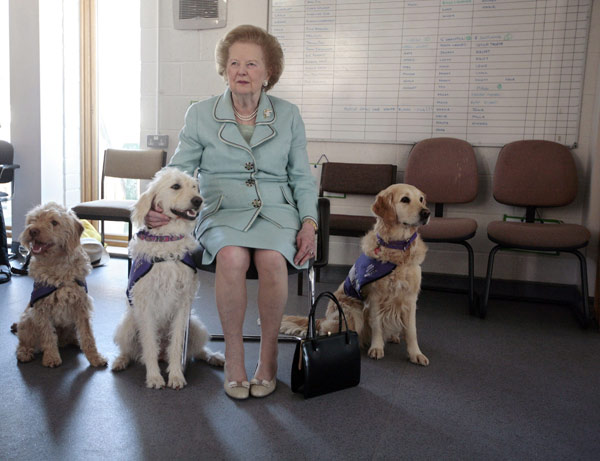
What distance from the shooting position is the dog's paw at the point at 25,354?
2135 millimetres

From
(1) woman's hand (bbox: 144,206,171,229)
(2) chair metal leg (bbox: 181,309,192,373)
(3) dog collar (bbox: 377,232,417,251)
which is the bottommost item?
(2) chair metal leg (bbox: 181,309,192,373)

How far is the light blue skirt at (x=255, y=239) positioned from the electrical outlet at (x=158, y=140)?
2.61m

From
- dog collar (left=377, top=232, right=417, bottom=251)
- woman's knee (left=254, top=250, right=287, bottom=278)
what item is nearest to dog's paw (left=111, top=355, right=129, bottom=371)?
woman's knee (left=254, top=250, right=287, bottom=278)

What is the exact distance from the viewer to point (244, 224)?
6.34ft

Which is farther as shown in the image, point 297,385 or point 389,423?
point 297,385

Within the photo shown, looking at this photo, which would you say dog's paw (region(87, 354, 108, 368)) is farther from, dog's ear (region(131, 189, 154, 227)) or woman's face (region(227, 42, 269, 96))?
woman's face (region(227, 42, 269, 96))

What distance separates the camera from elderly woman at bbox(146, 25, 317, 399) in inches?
74.0

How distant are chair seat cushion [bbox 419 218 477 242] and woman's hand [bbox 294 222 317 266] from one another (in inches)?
49.5

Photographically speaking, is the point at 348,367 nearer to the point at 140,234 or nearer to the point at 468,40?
the point at 140,234

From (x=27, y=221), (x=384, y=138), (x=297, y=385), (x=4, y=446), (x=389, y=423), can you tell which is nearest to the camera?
(x=4, y=446)

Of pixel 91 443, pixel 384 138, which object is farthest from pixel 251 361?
pixel 384 138

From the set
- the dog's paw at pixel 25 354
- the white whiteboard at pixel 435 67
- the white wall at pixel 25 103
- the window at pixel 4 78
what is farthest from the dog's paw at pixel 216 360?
the window at pixel 4 78

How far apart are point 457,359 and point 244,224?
1.20m

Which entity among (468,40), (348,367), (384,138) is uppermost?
(468,40)
